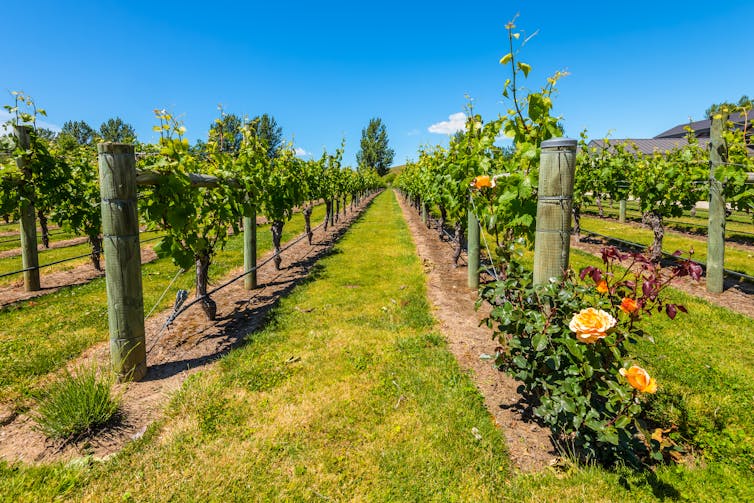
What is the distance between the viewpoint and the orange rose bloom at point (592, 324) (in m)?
1.78

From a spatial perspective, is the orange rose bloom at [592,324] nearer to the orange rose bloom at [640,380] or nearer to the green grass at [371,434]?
the orange rose bloom at [640,380]

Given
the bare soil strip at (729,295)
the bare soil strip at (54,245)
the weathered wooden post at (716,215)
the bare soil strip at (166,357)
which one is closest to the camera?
the bare soil strip at (166,357)

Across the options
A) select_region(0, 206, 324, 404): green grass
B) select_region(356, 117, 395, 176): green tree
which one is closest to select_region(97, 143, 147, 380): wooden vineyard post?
select_region(0, 206, 324, 404): green grass

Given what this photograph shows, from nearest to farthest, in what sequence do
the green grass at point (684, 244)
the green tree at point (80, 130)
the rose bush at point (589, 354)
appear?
the rose bush at point (589, 354)
the green grass at point (684, 244)
the green tree at point (80, 130)

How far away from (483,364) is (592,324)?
184 centimetres

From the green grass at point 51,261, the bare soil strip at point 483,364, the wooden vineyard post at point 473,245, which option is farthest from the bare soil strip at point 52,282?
the wooden vineyard post at point 473,245

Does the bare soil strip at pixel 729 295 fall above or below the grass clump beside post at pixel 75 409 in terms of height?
below

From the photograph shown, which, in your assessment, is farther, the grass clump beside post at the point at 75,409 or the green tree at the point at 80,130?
the green tree at the point at 80,130

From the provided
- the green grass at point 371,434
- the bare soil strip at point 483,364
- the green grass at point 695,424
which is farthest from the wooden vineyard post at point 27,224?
the green grass at point 695,424

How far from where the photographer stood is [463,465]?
223cm

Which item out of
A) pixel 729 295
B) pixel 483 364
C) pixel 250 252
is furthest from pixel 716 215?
pixel 250 252

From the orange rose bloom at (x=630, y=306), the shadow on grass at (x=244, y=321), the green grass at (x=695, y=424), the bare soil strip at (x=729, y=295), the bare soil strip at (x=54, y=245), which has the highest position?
the orange rose bloom at (x=630, y=306)

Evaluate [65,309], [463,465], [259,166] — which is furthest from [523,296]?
[65,309]

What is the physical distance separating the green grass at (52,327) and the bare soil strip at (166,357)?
260 millimetres
